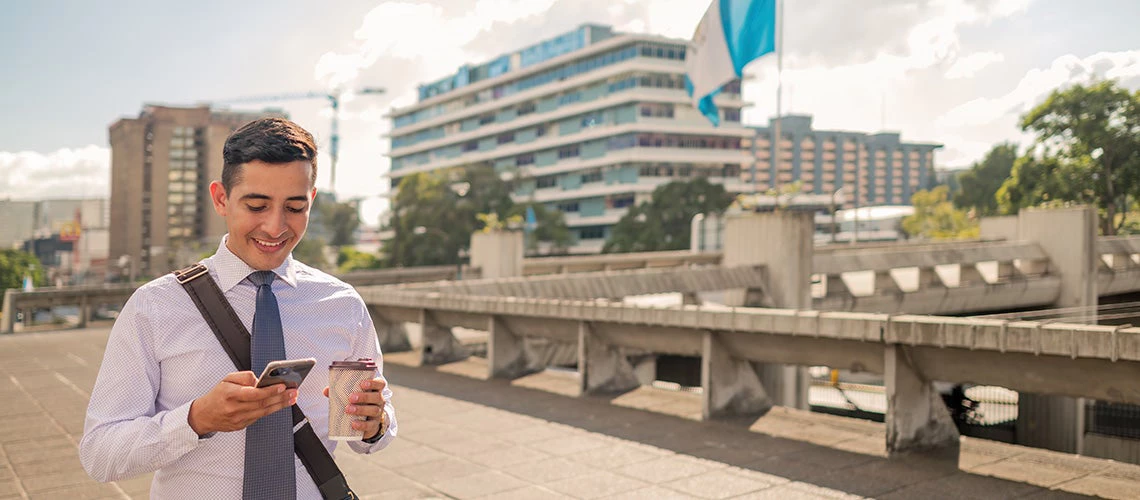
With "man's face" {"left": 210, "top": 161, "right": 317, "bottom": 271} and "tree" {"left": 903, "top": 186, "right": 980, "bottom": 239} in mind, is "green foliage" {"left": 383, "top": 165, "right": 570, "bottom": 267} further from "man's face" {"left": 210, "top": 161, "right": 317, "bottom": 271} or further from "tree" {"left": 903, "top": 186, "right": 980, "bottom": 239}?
"man's face" {"left": 210, "top": 161, "right": 317, "bottom": 271}

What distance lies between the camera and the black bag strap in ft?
6.91

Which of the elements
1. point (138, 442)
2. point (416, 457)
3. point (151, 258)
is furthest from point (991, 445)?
point (151, 258)

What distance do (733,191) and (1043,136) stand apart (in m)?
37.0

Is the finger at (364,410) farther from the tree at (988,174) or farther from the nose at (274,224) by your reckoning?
the tree at (988,174)

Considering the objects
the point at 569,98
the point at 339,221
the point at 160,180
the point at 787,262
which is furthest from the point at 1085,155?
the point at 160,180

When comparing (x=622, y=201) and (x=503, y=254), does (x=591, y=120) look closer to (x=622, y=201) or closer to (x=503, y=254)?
(x=622, y=201)

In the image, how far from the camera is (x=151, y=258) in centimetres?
12325

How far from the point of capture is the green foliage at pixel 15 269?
7401cm

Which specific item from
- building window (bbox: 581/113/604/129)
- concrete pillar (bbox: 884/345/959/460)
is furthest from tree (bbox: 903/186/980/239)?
concrete pillar (bbox: 884/345/959/460)

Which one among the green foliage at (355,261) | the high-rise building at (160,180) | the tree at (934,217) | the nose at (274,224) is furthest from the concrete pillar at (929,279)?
the high-rise building at (160,180)

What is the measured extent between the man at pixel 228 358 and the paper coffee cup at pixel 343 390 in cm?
2

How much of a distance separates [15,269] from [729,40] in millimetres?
80398

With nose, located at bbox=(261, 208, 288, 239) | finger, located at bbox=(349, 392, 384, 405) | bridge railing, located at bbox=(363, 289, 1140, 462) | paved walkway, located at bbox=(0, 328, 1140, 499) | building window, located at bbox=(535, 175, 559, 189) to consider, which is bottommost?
paved walkway, located at bbox=(0, 328, 1140, 499)

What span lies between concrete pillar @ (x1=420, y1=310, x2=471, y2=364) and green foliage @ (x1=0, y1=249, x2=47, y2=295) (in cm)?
7433
